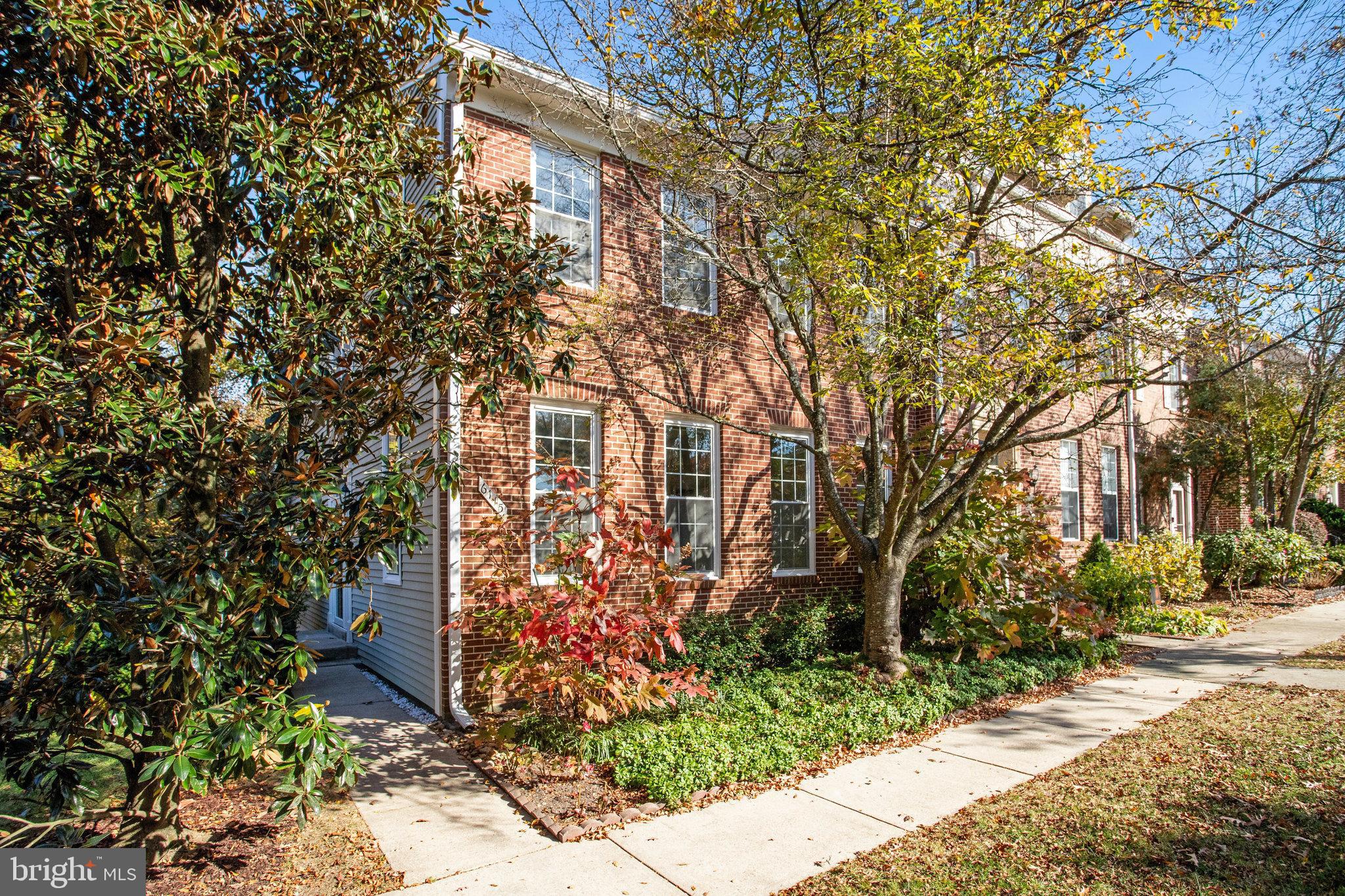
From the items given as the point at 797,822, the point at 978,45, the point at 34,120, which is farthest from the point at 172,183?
the point at 978,45

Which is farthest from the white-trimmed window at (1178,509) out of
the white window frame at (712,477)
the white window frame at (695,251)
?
the white window frame at (695,251)

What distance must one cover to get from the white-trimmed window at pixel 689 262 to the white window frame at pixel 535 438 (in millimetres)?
1941

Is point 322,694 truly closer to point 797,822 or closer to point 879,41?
point 797,822

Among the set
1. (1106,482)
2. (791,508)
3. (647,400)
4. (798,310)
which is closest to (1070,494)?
(1106,482)

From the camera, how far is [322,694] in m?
9.07

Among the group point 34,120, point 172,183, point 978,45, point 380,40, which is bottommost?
point 172,183

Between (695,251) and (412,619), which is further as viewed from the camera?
(695,251)

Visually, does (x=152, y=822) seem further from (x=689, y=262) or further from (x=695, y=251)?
(x=689, y=262)

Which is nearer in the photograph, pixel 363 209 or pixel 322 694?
pixel 363 209

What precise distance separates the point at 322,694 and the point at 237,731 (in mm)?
6298

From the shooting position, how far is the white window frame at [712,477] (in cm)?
940

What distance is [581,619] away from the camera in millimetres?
6090

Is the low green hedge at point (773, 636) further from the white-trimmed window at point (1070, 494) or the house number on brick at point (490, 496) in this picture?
the white-trimmed window at point (1070, 494)

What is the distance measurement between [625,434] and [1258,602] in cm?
1465
